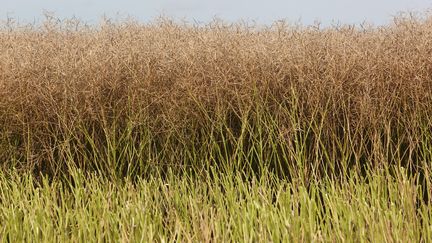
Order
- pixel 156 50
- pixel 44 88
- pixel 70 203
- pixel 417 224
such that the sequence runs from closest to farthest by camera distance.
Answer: pixel 417 224 → pixel 70 203 → pixel 44 88 → pixel 156 50

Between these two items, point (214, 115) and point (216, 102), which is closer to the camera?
point (216, 102)

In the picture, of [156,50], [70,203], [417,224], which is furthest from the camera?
[156,50]

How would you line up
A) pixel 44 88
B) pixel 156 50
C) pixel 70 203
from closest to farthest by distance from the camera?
pixel 70 203
pixel 44 88
pixel 156 50

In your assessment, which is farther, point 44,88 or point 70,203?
point 44,88

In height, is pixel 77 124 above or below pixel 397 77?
below

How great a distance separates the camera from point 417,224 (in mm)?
2283

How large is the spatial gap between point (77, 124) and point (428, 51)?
77.1 inches

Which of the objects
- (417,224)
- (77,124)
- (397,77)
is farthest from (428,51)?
(77,124)

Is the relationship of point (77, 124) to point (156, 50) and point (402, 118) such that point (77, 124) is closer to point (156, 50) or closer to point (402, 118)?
point (156, 50)

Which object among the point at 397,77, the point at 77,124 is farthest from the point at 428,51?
the point at 77,124

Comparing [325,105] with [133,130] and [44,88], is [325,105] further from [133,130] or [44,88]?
[44,88]

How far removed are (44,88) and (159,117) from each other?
0.66 metres

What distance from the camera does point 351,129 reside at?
2984mm

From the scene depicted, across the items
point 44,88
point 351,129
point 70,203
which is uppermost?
point 44,88
